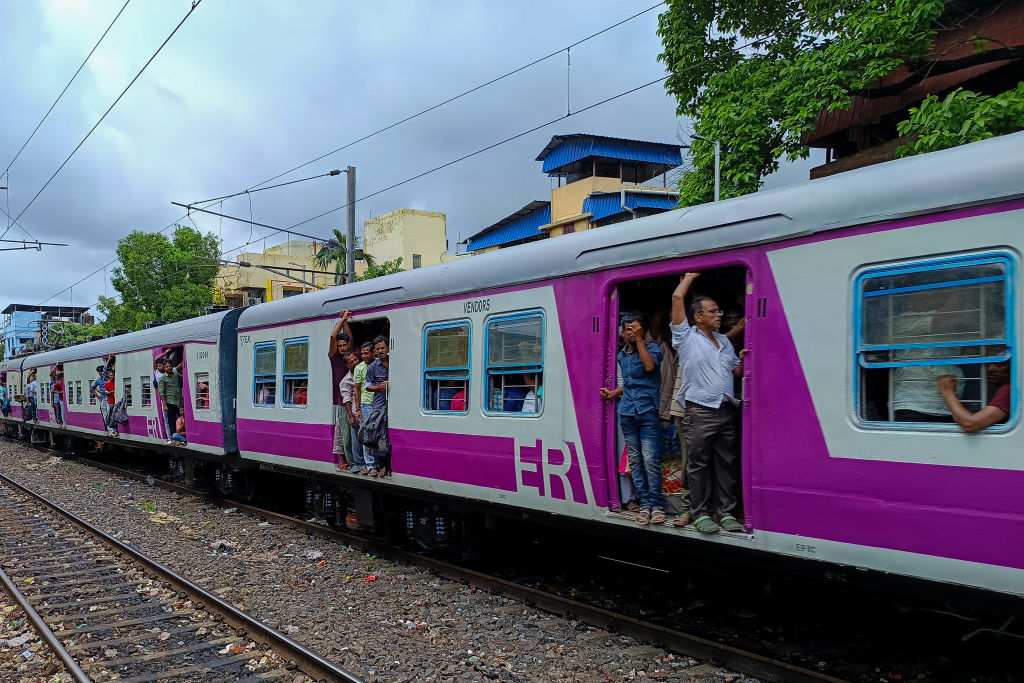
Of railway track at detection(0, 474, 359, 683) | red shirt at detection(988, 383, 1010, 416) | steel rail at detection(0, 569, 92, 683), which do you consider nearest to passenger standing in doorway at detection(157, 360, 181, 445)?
railway track at detection(0, 474, 359, 683)

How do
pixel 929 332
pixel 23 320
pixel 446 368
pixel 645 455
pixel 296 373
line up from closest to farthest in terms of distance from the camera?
pixel 929 332 → pixel 645 455 → pixel 446 368 → pixel 296 373 → pixel 23 320

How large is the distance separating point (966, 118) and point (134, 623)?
29.8 ft

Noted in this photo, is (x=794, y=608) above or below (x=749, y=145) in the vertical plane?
below

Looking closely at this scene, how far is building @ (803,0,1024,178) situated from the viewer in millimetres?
10586

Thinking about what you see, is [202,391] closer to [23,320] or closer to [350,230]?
[350,230]

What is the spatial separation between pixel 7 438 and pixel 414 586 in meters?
28.9

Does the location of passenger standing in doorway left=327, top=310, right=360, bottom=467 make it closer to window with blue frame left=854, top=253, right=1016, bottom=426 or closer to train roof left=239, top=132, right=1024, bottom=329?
train roof left=239, top=132, right=1024, bottom=329

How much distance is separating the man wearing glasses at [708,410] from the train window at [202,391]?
9.06 meters

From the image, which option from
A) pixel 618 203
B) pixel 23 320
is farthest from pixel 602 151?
pixel 23 320

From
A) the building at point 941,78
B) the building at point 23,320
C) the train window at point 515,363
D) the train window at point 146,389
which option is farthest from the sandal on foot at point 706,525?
the building at point 23,320

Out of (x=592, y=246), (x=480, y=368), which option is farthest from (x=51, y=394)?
(x=592, y=246)

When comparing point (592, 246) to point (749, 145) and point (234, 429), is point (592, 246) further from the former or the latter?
point (234, 429)

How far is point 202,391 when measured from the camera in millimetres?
12336

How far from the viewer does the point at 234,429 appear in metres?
11.7
